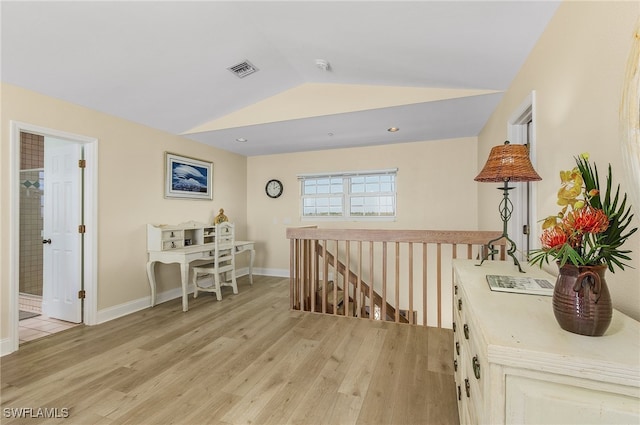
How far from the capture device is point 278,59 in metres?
2.81

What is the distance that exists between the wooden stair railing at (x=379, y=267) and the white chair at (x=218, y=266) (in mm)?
1129

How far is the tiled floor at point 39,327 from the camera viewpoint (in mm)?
2799

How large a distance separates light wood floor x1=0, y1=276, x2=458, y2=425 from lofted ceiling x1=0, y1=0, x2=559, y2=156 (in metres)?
2.34

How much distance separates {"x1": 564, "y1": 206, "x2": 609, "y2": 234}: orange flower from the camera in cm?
78

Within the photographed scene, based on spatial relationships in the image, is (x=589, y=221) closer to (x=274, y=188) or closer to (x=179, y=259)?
(x=179, y=259)

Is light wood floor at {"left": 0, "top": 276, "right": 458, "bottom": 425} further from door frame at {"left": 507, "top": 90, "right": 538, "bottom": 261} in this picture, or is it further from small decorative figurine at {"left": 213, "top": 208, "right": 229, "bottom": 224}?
small decorative figurine at {"left": 213, "top": 208, "right": 229, "bottom": 224}

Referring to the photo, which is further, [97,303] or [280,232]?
[280,232]

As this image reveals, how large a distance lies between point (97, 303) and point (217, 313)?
1.26 m

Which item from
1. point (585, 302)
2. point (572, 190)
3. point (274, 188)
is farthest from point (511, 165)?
point (274, 188)

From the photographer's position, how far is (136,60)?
245cm

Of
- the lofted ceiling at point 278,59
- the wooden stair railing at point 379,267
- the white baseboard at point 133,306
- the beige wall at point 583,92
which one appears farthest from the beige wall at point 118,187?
the beige wall at point 583,92

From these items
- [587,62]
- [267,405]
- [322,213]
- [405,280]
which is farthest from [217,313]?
[587,62]

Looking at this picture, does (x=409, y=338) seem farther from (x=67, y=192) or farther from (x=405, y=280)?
(x=67, y=192)

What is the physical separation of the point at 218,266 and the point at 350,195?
243 cm
